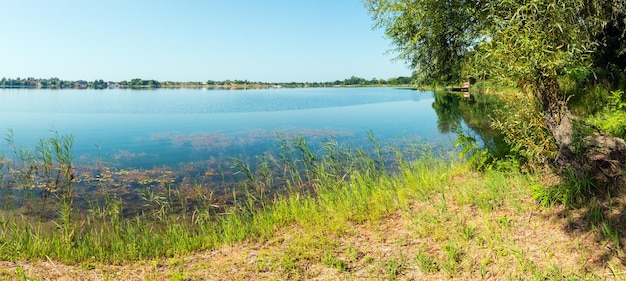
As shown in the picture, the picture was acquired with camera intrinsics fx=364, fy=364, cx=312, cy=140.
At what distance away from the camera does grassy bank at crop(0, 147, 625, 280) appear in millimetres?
5379

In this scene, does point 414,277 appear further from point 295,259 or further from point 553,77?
point 553,77

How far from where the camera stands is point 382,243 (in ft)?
22.2

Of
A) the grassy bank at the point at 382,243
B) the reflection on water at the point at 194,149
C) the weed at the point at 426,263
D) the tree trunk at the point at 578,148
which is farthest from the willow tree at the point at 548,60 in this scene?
the reflection on water at the point at 194,149

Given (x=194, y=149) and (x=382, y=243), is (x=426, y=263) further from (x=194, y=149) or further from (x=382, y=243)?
Result: (x=194, y=149)

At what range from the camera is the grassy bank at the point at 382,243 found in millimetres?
5379

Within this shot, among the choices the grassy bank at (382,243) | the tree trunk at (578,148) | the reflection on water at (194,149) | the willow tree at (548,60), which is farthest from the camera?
the reflection on water at (194,149)

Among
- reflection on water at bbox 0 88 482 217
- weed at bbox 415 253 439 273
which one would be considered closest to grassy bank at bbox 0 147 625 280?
weed at bbox 415 253 439 273

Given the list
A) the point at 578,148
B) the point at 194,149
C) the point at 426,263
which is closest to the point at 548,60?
the point at 578,148

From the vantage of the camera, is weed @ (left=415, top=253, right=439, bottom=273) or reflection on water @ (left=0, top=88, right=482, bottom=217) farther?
reflection on water @ (left=0, top=88, right=482, bottom=217)

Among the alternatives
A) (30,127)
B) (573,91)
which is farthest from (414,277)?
(30,127)

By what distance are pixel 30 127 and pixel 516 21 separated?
3578 centimetres

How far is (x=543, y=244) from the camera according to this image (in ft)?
18.4

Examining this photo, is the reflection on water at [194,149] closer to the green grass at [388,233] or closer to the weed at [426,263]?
the green grass at [388,233]

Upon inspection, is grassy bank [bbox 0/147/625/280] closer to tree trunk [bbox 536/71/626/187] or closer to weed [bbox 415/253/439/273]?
weed [bbox 415/253/439/273]
